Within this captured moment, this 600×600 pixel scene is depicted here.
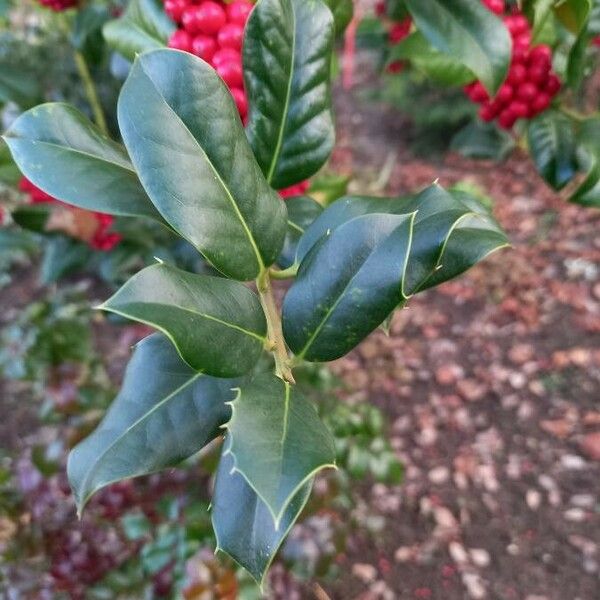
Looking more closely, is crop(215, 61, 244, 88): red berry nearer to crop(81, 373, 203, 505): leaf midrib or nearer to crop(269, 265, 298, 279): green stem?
crop(269, 265, 298, 279): green stem

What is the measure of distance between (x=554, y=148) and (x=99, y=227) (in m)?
0.89

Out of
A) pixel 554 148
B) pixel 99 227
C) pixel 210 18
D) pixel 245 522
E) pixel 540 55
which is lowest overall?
pixel 99 227

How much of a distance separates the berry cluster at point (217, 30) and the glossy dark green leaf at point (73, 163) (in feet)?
0.53

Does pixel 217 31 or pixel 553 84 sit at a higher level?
pixel 217 31

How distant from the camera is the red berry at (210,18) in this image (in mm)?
661

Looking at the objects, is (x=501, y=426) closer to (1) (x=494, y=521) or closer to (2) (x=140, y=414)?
(1) (x=494, y=521)

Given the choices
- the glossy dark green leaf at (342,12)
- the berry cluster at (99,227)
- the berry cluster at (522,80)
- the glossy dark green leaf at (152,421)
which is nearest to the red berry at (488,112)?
the berry cluster at (522,80)

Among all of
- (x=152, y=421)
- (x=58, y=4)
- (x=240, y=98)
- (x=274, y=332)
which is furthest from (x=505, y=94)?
(x=58, y=4)

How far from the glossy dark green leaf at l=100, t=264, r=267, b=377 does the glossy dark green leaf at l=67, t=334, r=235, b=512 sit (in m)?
0.07

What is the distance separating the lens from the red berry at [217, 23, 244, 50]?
0.67 metres

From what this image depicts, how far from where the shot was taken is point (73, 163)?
1.82ft

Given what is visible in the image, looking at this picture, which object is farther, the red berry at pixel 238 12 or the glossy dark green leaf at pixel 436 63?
the glossy dark green leaf at pixel 436 63

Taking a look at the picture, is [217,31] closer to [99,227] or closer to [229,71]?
[229,71]

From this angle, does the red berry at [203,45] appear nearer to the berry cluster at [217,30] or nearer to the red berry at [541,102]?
the berry cluster at [217,30]
